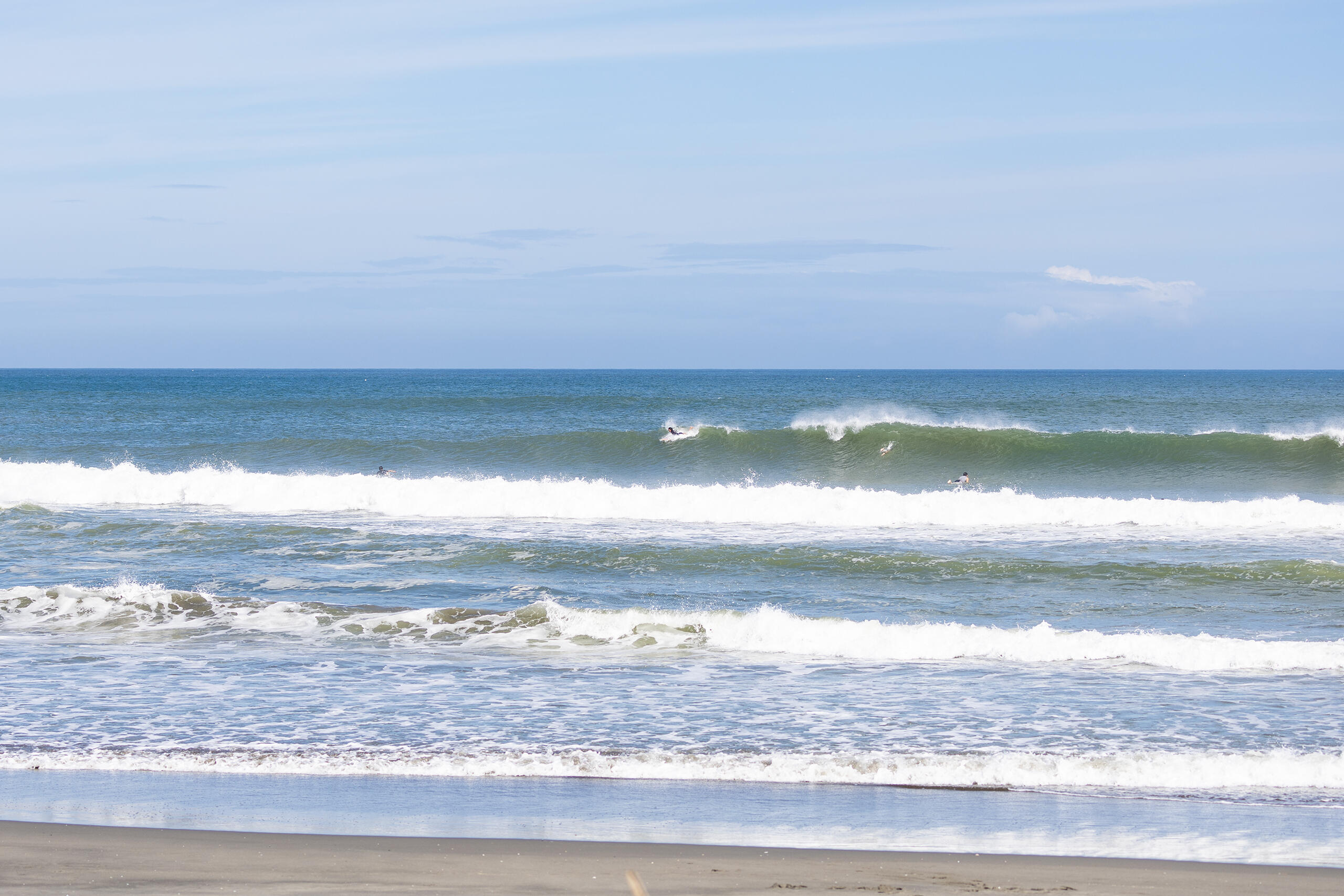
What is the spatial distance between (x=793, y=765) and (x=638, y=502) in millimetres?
12867

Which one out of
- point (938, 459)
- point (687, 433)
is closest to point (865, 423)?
point (938, 459)

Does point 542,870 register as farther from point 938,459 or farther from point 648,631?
point 938,459

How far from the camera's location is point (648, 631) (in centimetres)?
1008

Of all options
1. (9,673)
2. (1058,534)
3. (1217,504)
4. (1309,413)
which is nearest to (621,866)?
(9,673)

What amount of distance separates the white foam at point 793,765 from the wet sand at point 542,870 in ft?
3.71

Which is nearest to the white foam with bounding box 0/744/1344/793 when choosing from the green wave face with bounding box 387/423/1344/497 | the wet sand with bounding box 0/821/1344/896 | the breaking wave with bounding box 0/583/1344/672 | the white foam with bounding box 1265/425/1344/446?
the wet sand with bounding box 0/821/1344/896

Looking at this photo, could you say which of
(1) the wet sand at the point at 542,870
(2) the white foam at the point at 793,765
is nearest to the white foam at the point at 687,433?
(2) the white foam at the point at 793,765

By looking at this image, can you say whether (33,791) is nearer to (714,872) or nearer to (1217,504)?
(714,872)

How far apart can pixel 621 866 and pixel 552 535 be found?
1156 centimetres

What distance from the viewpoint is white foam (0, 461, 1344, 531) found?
1739 cm

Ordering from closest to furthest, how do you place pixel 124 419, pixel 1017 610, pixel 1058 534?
pixel 1017 610 < pixel 1058 534 < pixel 124 419

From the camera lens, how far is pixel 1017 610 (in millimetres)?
11094

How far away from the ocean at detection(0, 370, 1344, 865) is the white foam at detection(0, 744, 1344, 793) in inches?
0.9

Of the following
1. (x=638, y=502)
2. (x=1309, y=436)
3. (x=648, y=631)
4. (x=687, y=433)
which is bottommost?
(x=648, y=631)
